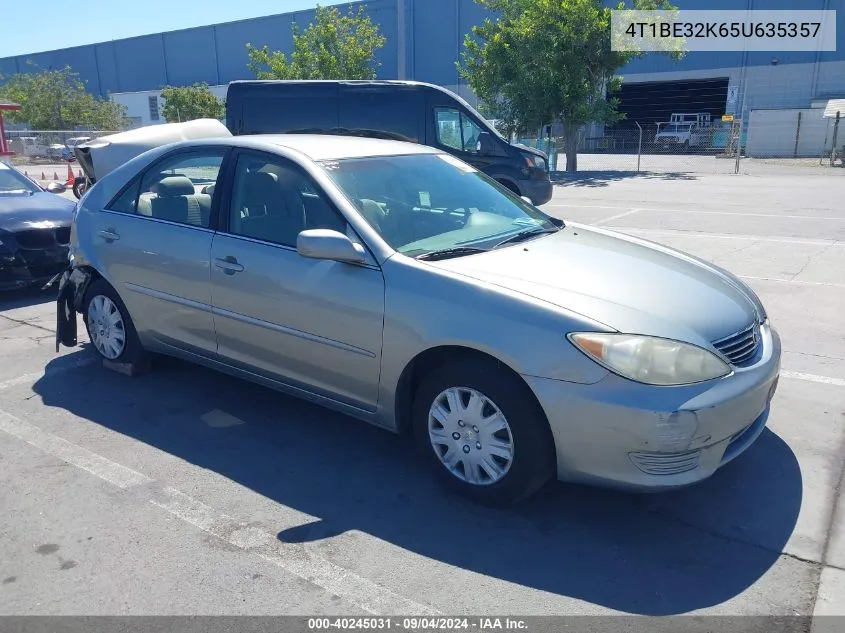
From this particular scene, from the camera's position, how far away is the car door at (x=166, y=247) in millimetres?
4242

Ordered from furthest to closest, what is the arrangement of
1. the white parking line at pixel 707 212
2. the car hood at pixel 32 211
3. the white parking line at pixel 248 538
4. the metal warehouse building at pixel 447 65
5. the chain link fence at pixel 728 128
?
the metal warehouse building at pixel 447 65 → the chain link fence at pixel 728 128 → the white parking line at pixel 707 212 → the car hood at pixel 32 211 → the white parking line at pixel 248 538

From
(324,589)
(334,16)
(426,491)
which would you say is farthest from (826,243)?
(334,16)

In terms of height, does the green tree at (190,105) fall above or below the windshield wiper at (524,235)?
above

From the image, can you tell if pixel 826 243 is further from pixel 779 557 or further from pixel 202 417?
pixel 202 417

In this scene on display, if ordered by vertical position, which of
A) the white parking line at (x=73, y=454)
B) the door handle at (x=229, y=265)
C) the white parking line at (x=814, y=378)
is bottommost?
the white parking line at (x=814, y=378)

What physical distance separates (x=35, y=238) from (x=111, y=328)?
275 centimetres

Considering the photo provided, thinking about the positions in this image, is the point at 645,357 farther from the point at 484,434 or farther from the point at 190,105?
the point at 190,105

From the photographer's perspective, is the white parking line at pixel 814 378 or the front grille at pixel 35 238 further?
the front grille at pixel 35 238

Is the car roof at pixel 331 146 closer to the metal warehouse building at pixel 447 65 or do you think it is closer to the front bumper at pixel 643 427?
the front bumper at pixel 643 427

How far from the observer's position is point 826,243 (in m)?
9.62

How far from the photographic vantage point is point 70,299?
5.08 m

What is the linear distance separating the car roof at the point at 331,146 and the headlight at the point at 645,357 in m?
1.90

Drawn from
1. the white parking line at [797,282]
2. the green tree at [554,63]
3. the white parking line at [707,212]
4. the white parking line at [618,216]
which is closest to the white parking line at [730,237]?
the white parking line at [618,216]

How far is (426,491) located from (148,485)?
55.2 inches
